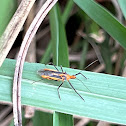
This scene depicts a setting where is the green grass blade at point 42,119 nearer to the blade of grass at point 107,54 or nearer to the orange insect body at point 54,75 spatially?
the orange insect body at point 54,75

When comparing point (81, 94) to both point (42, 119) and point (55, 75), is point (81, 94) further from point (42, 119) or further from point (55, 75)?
point (42, 119)

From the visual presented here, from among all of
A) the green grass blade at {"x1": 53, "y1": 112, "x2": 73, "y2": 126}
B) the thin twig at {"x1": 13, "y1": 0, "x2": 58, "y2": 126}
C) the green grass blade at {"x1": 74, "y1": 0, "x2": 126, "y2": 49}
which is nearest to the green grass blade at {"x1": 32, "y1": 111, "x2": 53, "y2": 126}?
the green grass blade at {"x1": 53, "y1": 112, "x2": 73, "y2": 126}

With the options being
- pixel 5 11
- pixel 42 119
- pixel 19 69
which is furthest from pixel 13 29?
pixel 42 119

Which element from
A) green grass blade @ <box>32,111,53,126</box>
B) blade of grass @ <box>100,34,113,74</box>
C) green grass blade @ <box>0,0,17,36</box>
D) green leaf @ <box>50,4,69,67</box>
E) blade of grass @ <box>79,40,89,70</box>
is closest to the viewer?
green grass blade @ <box>0,0,17,36</box>

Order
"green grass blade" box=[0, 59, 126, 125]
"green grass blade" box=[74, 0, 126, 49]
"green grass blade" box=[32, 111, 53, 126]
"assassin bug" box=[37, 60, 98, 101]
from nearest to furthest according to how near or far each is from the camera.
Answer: "green grass blade" box=[0, 59, 126, 125] < "assassin bug" box=[37, 60, 98, 101] < "green grass blade" box=[74, 0, 126, 49] < "green grass blade" box=[32, 111, 53, 126]

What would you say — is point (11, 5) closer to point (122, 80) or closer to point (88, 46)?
point (122, 80)

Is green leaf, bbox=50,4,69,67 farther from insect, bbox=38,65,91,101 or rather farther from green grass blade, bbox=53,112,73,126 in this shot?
green grass blade, bbox=53,112,73,126

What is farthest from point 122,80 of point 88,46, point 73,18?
point 73,18
